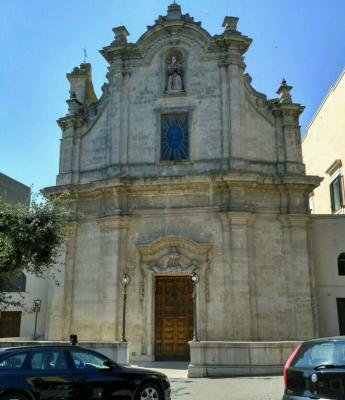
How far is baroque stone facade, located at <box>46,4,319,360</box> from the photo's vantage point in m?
20.7

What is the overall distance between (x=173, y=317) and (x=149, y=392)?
11224 millimetres

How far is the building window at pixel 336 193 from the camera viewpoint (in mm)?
27109

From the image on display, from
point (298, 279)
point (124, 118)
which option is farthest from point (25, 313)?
point (298, 279)

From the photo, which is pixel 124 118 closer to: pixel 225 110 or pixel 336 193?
pixel 225 110

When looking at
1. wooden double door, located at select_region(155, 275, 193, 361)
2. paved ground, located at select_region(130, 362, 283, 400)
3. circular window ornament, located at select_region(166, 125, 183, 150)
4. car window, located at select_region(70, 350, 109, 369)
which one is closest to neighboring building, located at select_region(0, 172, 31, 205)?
circular window ornament, located at select_region(166, 125, 183, 150)

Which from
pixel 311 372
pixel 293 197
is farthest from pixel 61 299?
pixel 311 372

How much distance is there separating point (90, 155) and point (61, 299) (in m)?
6.82

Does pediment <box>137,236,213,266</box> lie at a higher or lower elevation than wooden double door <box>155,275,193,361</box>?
higher

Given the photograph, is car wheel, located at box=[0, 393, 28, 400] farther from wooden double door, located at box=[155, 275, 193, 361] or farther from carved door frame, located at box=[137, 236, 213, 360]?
wooden double door, located at box=[155, 275, 193, 361]

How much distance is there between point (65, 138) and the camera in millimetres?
24484

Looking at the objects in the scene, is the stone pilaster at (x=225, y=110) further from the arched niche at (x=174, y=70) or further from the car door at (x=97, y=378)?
the car door at (x=97, y=378)

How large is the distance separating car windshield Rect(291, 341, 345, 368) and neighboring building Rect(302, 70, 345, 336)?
15322 millimetres

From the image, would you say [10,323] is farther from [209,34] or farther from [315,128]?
[315,128]

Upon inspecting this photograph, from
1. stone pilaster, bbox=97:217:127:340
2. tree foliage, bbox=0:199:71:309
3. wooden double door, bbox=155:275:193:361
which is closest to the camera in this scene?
tree foliage, bbox=0:199:71:309
